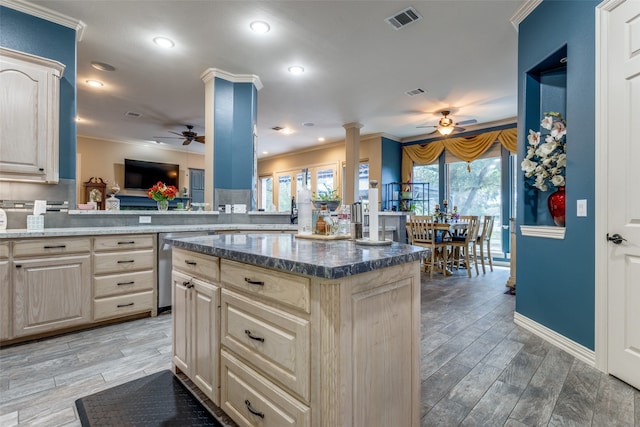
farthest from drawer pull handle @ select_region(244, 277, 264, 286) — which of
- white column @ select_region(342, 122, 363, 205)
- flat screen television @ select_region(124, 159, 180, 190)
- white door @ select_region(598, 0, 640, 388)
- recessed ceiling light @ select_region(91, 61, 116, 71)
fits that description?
flat screen television @ select_region(124, 159, 180, 190)

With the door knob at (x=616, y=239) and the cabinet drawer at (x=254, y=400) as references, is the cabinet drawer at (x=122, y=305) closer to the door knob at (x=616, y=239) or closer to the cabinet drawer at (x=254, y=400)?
the cabinet drawer at (x=254, y=400)

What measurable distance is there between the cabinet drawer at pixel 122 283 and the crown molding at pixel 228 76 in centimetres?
262

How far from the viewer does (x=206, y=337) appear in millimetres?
1539

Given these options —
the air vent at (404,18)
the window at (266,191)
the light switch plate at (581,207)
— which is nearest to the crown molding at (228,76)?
the air vent at (404,18)

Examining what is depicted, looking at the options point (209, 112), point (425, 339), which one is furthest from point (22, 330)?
point (425, 339)

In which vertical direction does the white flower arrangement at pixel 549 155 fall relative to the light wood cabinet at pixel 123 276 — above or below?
above

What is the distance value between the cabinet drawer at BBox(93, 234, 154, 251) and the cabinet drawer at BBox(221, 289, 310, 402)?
201 cm

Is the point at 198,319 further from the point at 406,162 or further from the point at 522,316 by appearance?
the point at 406,162

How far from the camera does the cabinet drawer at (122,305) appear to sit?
275cm

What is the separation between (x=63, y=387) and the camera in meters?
1.85

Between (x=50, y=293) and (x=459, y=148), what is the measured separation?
7196 millimetres

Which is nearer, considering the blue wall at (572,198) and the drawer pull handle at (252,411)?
the drawer pull handle at (252,411)

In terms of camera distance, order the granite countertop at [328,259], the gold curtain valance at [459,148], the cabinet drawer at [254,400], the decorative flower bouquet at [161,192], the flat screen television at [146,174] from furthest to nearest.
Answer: the flat screen television at [146,174] < the gold curtain valance at [459,148] < the decorative flower bouquet at [161,192] < the cabinet drawer at [254,400] < the granite countertop at [328,259]

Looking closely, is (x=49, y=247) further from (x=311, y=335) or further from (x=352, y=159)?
(x=352, y=159)
